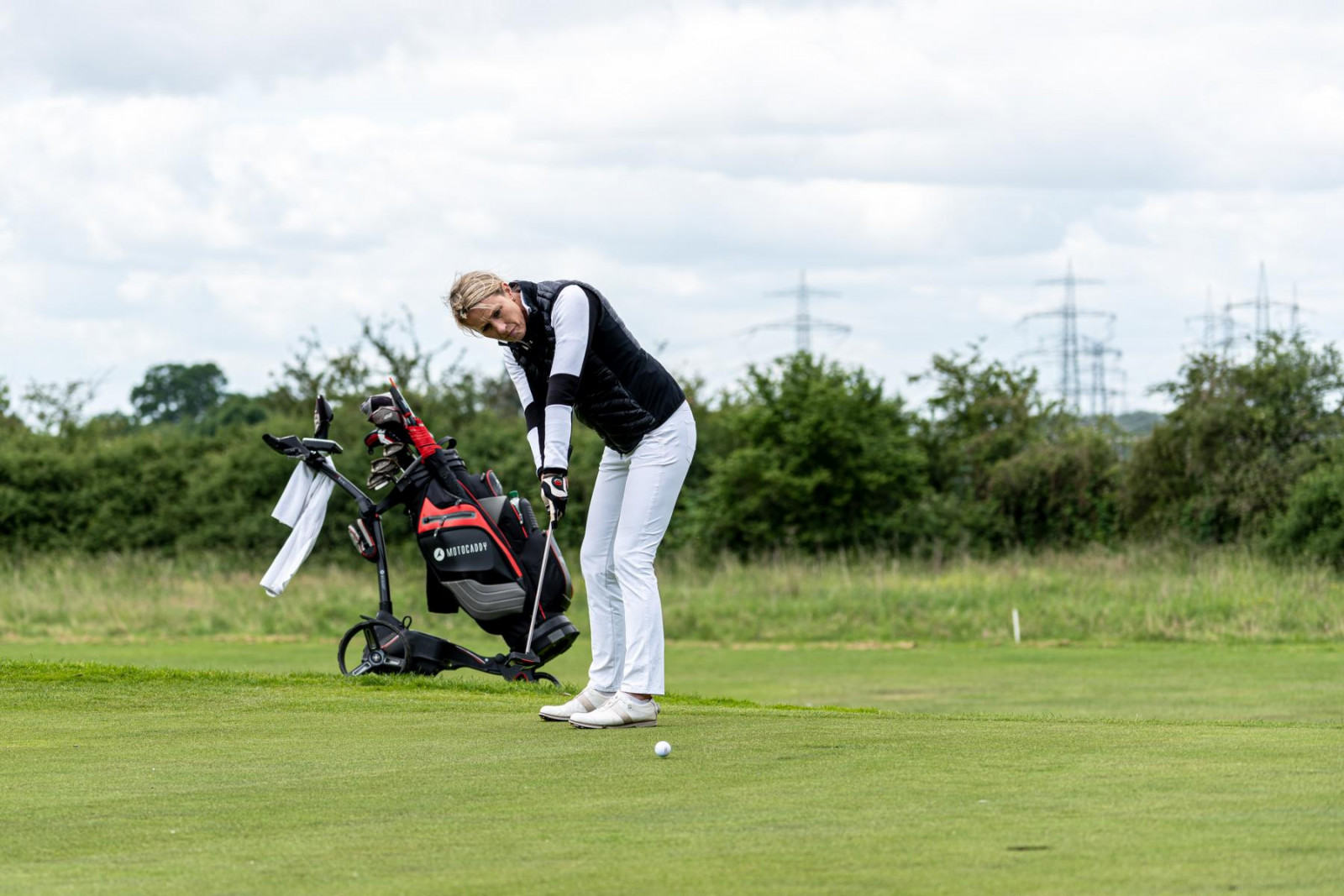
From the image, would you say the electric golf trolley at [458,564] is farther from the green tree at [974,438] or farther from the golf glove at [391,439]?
the green tree at [974,438]

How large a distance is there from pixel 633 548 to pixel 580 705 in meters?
0.81

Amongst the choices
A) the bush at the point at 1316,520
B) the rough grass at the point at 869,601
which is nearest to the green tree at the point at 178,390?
the rough grass at the point at 869,601

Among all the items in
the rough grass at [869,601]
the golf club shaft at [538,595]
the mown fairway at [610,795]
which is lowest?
the rough grass at [869,601]

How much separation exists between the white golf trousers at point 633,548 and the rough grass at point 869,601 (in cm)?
1779

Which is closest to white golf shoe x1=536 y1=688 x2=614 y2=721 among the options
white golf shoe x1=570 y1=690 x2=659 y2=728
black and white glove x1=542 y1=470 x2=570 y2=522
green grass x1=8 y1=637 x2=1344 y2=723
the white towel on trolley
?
white golf shoe x1=570 y1=690 x2=659 y2=728

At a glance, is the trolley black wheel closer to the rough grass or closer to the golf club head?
the golf club head

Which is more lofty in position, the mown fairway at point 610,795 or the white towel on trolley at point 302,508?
the white towel on trolley at point 302,508

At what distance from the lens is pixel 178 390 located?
7575cm

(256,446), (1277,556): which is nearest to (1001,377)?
(1277,556)

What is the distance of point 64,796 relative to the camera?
5.50 meters

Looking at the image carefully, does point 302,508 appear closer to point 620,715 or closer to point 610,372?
point 610,372

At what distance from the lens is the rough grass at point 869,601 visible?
24.4 metres

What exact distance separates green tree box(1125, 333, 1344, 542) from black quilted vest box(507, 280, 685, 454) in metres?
24.8

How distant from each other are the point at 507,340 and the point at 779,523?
2664cm
